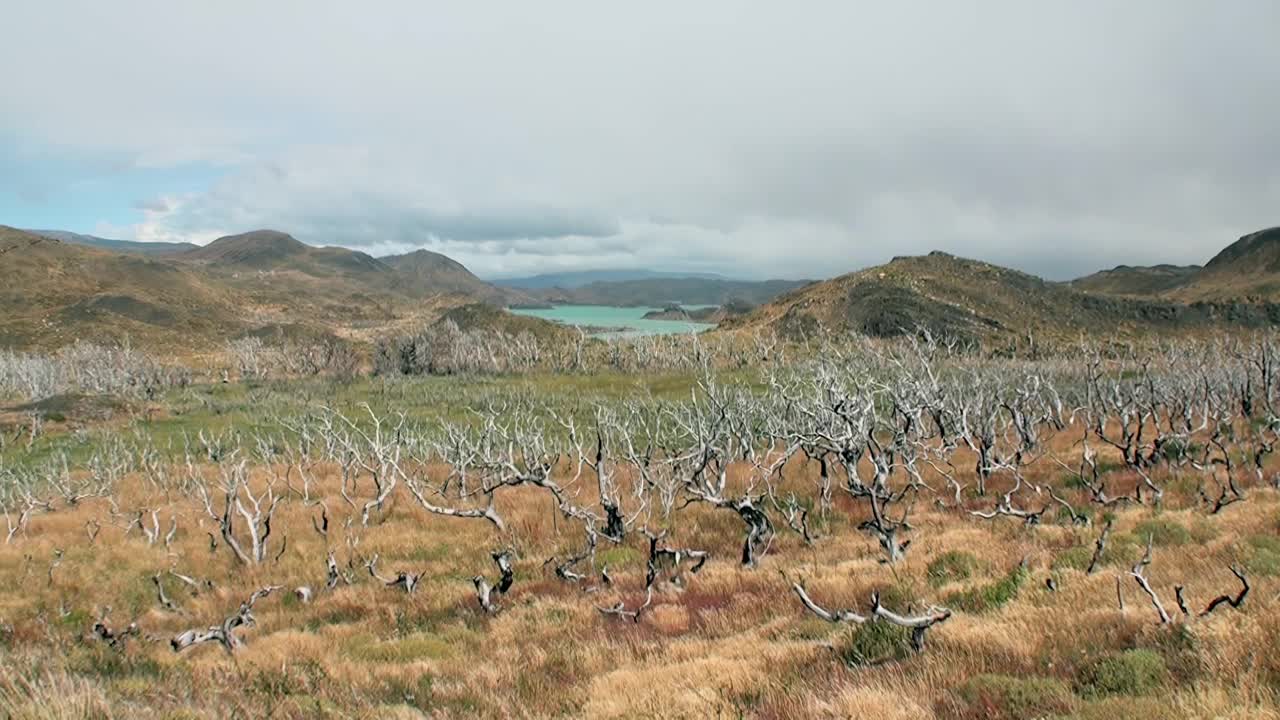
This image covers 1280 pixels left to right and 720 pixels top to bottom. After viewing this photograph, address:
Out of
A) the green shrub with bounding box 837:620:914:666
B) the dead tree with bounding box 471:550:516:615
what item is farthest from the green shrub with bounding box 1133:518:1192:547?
the dead tree with bounding box 471:550:516:615

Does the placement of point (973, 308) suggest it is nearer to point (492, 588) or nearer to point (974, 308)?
point (974, 308)

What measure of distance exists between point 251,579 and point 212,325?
172163 millimetres

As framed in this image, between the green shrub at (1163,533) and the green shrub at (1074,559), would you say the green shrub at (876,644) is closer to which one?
the green shrub at (1074,559)

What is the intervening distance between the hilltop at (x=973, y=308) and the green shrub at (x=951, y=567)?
98.1 metres

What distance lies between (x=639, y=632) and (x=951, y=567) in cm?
532

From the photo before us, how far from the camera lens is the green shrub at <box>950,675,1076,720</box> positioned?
5.45 metres

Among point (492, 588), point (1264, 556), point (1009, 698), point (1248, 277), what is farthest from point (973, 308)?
point (1009, 698)

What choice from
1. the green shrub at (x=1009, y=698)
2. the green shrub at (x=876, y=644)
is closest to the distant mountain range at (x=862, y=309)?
the green shrub at (x=876, y=644)

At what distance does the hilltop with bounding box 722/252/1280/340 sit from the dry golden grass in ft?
317

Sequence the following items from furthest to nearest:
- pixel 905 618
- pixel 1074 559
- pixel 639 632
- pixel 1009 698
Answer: pixel 1074 559 → pixel 639 632 → pixel 905 618 → pixel 1009 698

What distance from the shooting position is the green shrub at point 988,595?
9172 millimetres

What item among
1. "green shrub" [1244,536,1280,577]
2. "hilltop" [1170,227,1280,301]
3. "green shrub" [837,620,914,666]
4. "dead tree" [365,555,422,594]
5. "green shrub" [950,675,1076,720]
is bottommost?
"dead tree" [365,555,422,594]

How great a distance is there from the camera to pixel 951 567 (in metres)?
11.6

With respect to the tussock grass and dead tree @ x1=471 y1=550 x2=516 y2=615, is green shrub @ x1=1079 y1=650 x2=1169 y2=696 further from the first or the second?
dead tree @ x1=471 y1=550 x2=516 y2=615
